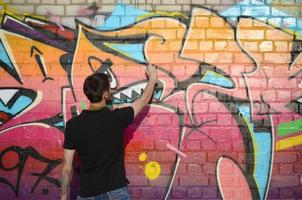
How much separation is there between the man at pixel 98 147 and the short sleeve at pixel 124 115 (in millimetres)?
20

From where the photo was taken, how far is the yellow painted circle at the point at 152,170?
440 centimetres

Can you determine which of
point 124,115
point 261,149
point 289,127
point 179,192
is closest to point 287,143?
point 289,127

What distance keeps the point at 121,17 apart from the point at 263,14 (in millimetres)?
1481

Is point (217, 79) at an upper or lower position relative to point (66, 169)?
upper

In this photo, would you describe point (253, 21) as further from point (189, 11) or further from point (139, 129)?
point (139, 129)

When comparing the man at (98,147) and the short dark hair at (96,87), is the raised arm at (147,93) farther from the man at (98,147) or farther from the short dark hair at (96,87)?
the short dark hair at (96,87)

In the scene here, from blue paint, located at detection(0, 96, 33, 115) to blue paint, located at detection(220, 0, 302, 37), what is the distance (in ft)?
7.37

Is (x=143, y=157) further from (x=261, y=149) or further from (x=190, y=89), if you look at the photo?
(x=261, y=149)

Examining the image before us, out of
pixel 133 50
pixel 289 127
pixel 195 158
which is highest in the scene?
pixel 133 50

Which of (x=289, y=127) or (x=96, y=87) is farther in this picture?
(x=289, y=127)

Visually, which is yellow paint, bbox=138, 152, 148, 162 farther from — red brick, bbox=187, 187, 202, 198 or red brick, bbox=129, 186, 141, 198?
red brick, bbox=187, 187, 202, 198

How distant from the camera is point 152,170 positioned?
440 centimetres

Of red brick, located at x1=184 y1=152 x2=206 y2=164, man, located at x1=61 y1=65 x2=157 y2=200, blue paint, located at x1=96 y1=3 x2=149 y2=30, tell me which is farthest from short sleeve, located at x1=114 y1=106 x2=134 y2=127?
blue paint, located at x1=96 y1=3 x2=149 y2=30

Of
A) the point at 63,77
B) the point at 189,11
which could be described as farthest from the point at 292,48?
the point at 63,77
